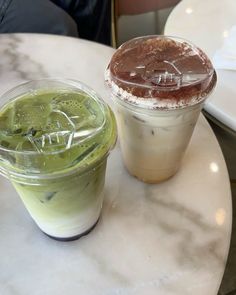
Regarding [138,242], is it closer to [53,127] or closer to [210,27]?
[53,127]

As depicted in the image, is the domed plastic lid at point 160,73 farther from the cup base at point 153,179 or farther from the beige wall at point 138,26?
the beige wall at point 138,26

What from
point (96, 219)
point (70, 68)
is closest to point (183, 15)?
point (70, 68)

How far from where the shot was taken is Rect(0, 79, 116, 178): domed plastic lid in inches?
17.8

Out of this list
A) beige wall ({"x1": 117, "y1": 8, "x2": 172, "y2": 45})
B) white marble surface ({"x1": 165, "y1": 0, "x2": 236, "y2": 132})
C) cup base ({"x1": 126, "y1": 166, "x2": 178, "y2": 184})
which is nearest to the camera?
cup base ({"x1": 126, "y1": 166, "x2": 178, "y2": 184})

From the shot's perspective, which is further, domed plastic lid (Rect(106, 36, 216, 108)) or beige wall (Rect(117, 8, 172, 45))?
beige wall (Rect(117, 8, 172, 45))

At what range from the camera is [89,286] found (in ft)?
1.72

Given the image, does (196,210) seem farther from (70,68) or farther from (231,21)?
(231,21)

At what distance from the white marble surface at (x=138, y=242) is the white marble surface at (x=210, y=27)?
0.13 meters

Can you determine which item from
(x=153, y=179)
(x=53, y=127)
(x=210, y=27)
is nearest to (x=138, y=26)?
(x=210, y=27)

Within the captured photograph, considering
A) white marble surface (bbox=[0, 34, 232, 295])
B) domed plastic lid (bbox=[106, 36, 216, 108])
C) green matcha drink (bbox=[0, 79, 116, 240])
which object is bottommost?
white marble surface (bbox=[0, 34, 232, 295])

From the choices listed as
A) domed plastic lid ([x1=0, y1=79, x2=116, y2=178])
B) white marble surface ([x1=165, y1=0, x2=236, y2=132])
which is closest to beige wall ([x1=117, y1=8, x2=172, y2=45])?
white marble surface ([x1=165, y1=0, x2=236, y2=132])

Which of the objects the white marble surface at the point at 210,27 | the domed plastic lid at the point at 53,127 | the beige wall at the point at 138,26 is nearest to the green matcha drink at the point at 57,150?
the domed plastic lid at the point at 53,127

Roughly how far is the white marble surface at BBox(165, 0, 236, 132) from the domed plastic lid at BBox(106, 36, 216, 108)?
0.22 meters

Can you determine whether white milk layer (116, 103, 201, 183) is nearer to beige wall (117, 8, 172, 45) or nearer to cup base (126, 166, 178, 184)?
cup base (126, 166, 178, 184)
